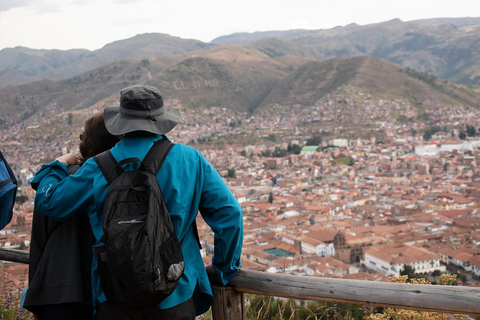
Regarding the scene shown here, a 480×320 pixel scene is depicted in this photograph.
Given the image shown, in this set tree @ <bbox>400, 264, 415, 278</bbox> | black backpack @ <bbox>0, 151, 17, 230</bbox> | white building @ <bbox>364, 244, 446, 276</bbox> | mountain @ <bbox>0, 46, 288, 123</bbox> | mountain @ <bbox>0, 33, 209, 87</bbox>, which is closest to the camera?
black backpack @ <bbox>0, 151, 17, 230</bbox>

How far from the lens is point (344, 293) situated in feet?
5.29

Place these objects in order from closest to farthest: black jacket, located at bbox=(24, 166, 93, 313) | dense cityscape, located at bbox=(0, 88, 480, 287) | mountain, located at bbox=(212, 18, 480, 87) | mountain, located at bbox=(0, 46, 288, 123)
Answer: black jacket, located at bbox=(24, 166, 93, 313) < dense cityscape, located at bbox=(0, 88, 480, 287) < mountain, located at bbox=(0, 46, 288, 123) < mountain, located at bbox=(212, 18, 480, 87)

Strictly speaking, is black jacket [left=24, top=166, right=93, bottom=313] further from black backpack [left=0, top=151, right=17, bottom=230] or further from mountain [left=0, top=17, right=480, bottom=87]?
mountain [left=0, top=17, right=480, bottom=87]

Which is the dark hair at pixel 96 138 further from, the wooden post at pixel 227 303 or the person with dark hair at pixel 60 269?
the wooden post at pixel 227 303

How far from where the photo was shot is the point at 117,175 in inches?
51.6

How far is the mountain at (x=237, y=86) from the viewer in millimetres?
58969

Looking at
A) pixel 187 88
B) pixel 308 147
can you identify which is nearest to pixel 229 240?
pixel 308 147

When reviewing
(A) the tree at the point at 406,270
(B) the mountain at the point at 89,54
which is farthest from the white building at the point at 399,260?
(B) the mountain at the point at 89,54

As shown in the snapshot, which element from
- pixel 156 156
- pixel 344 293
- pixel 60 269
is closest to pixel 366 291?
pixel 344 293

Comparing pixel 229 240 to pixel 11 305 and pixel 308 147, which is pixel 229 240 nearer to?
pixel 11 305

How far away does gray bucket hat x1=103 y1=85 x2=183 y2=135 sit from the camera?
4.48ft

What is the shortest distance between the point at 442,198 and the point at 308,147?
21382 millimetres

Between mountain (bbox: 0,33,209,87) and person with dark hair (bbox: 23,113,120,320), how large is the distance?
356 ft

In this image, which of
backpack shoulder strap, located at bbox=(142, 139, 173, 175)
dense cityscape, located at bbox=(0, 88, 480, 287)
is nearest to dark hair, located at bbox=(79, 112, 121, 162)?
backpack shoulder strap, located at bbox=(142, 139, 173, 175)
